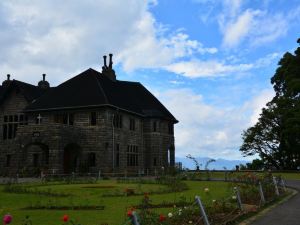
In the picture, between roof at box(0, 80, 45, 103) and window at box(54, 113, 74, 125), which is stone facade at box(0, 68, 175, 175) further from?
roof at box(0, 80, 45, 103)

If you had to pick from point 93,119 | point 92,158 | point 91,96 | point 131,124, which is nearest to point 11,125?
point 91,96

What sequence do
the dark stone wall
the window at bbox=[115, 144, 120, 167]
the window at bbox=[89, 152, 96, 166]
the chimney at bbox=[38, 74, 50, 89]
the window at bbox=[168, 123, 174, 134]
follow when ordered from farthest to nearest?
the chimney at bbox=[38, 74, 50, 89]
the window at bbox=[168, 123, 174, 134]
the window at bbox=[115, 144, 120, 167]
the window at bbox=[89, 152, 96, 166]
the dark stone wall

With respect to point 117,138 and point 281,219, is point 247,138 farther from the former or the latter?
point 281,219

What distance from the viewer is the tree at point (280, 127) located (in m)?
50.0

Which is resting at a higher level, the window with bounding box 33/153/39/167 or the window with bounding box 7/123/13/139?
the window with bounding box 7/123/13/139

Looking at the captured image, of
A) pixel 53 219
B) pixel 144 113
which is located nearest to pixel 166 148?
pixel 144 113

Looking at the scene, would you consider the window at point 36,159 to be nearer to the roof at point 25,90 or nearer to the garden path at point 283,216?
the roof at point 25,90

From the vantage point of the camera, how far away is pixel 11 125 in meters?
49.5

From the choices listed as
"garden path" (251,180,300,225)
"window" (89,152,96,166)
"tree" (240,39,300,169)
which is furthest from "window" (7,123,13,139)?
"garden path" (251,180,300,225)

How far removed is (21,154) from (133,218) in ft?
121

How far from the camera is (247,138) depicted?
57.1 metres

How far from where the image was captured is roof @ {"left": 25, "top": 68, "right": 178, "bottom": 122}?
1741 inches

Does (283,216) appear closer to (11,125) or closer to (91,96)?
(91,96)

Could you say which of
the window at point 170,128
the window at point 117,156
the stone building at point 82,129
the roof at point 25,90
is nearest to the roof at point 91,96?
the stone building at point 82,129
